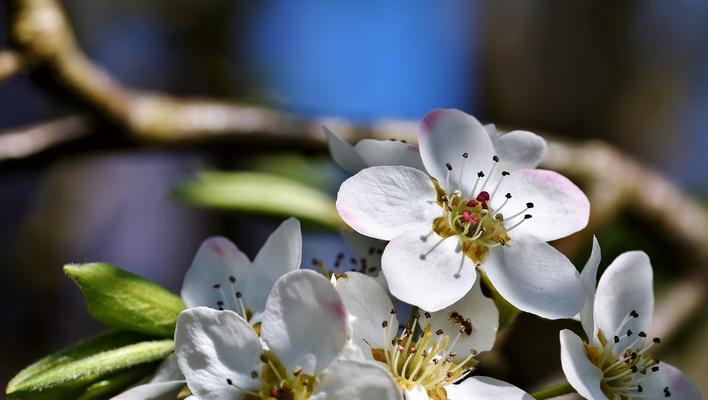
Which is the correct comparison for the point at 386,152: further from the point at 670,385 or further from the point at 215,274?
the point at 670,385

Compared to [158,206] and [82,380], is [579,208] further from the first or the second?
[158,206]

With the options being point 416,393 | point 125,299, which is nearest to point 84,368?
point 125,299

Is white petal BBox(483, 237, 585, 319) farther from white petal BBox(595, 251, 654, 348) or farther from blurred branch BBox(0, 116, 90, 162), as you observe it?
blurred branch BBox(0, 116, 90, 162)

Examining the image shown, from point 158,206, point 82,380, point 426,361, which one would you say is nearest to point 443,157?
point 426,361

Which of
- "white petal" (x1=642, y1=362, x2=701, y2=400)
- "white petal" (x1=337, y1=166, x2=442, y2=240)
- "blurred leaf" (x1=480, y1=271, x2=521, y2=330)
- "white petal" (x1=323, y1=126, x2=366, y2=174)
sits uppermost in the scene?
"white petal" (x1=323, y1=126, x2=366, y2=174)

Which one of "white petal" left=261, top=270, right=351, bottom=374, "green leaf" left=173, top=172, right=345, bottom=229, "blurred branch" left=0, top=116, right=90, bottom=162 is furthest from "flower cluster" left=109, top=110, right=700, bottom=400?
"blurred branch" left=0, top=116, right=90, bottom=162

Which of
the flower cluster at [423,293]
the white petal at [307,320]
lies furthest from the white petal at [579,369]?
the white petal at [307,320]

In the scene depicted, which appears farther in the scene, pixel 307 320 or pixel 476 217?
pixel 476 217
